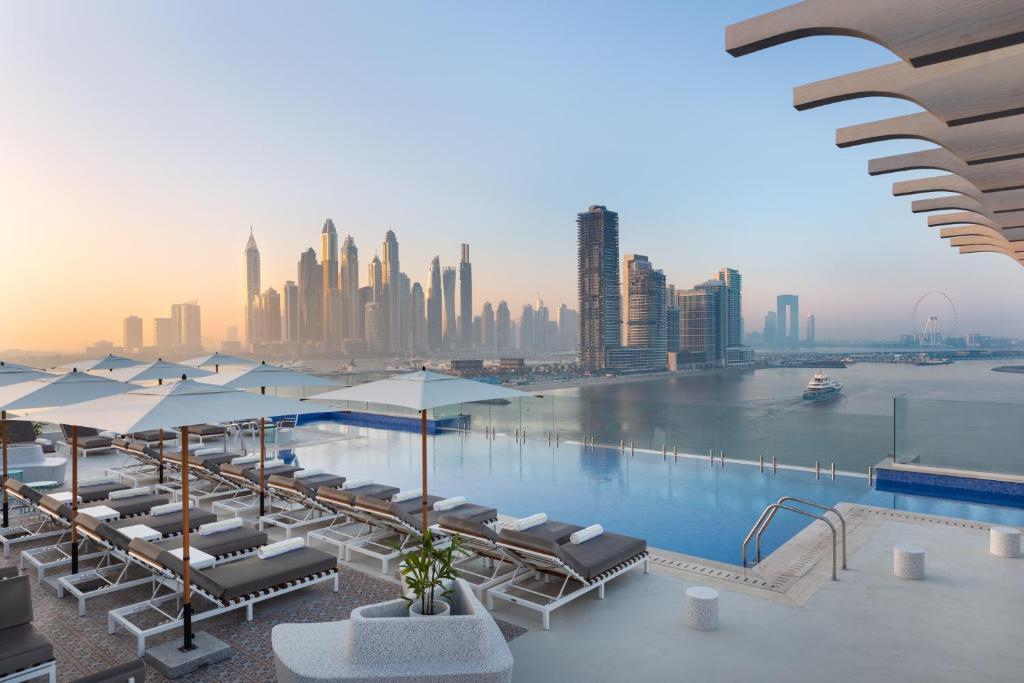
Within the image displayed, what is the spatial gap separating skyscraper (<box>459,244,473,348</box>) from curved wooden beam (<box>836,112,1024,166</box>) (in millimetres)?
95392

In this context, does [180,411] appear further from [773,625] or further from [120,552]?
[773,625]

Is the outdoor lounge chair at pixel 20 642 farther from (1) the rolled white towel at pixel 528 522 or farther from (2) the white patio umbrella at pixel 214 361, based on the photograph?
(2) the white patio umbrella at pixel 214 361

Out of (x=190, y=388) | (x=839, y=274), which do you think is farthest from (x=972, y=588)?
(x=839, y=274)

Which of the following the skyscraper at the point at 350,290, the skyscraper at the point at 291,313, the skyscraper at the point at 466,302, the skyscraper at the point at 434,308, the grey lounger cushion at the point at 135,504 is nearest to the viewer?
the grey lounger cushion at the point at 135,504

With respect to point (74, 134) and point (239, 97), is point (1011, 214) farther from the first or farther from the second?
point (74, 134)

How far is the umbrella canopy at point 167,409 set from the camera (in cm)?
463

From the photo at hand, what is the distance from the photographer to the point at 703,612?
498 cm

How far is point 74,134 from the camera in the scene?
2044 cm

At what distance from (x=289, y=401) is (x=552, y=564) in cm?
302

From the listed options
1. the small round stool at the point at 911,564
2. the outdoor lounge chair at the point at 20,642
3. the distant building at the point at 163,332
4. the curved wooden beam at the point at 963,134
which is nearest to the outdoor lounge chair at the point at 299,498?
the outdoor lounge chair at the point at 20,642

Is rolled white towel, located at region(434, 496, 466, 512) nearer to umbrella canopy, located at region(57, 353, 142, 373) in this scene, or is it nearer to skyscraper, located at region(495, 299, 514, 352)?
umbrella canopy, located at region(57, 353, 142, 373)

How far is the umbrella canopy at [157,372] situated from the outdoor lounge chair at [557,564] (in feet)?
23.1

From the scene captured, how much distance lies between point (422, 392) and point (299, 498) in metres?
3.00

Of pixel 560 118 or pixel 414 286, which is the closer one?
pixel 560 118
